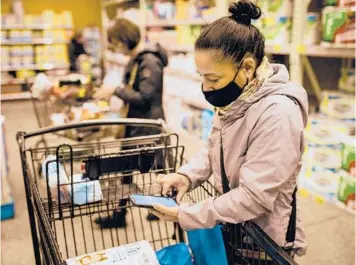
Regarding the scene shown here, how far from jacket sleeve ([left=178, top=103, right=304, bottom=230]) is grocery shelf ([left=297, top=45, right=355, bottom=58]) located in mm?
1869

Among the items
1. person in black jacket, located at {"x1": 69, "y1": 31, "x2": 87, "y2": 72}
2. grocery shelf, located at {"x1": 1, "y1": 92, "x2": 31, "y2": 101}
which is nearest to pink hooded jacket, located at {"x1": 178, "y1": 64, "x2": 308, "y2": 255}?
grocery shelf, located at {"x1": 1, "y1": 92, "x2": 31, "y2": 101}

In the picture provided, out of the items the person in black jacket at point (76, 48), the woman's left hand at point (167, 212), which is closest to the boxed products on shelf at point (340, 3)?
the woman's left hand at point (167, 212)

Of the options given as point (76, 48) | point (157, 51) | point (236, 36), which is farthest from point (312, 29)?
point (76, 48)

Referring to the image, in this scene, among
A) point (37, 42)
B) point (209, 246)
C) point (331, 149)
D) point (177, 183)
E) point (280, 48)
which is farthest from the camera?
point (37, 42)

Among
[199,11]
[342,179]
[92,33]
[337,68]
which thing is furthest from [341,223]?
[92,33]

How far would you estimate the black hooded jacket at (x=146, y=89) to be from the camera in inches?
114

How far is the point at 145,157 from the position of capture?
162cm

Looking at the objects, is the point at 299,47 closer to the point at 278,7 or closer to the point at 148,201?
the point at 278,7

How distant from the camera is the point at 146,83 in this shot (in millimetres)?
2889

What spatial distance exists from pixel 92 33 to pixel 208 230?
9.32m

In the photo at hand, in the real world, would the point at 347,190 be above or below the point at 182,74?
below

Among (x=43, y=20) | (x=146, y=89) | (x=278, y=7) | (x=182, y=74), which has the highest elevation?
(x=43, y=20)

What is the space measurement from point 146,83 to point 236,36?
5.68 feet

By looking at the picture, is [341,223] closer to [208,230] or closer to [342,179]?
[342,179]
